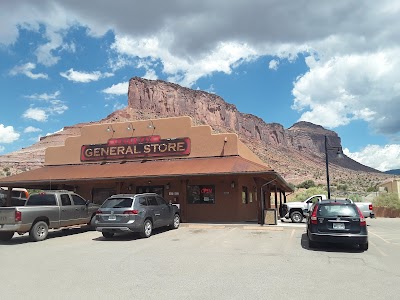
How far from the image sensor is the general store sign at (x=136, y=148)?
22531 millimetres

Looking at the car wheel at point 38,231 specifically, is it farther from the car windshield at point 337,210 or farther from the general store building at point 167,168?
the car windshield at point 337,210

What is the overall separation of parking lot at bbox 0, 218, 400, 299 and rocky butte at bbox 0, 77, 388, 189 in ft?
276

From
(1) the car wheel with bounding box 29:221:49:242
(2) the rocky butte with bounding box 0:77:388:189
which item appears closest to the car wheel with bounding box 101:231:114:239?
(1) the car wheel with bounding box 29:221:49:242

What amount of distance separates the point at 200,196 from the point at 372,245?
431 inches

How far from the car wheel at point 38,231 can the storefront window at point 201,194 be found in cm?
933

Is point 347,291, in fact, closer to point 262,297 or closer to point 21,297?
point 262,297

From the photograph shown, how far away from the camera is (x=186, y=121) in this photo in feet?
75.0

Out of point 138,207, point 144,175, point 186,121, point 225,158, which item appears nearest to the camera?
point 138,207

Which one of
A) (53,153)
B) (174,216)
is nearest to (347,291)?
(174,216)

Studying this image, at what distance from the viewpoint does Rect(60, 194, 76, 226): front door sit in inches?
574

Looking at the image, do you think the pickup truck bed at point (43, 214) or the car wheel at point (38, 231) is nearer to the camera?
the pickup truck bed at point (43, 214)

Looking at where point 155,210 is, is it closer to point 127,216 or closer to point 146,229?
point 146,229

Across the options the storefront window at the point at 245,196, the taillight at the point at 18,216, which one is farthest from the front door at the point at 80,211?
the storefront window at the point at 245,196

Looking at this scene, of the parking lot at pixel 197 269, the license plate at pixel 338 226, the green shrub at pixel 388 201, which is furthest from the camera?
the green shrub at pixel 388 201
